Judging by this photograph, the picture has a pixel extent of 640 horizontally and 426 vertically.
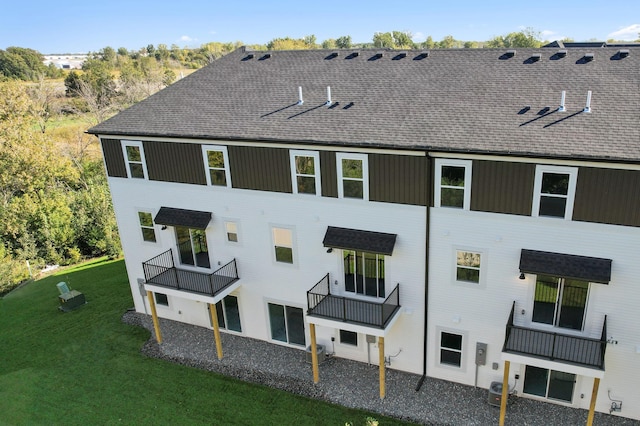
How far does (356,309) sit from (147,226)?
9603 mm

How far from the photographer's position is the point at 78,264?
27.9 meters

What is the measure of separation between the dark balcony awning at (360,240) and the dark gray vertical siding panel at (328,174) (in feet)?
4.11

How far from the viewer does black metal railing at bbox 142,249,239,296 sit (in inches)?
650

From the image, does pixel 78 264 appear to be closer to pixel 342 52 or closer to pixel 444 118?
pixel 342 52

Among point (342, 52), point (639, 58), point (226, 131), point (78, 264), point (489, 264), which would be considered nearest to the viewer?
point (489, 264)

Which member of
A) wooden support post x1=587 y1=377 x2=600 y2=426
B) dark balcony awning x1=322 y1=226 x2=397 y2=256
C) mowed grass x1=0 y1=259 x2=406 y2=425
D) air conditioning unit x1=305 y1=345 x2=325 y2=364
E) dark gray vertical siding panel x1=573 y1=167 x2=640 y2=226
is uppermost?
dark gray vertical siding panel x1=573 y1=167 x2=640 y2=226

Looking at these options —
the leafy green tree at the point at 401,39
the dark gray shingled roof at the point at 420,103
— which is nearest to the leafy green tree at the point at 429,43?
the leafy green tree at the point at 401,39

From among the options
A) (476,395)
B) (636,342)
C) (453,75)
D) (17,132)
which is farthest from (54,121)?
(636,342)

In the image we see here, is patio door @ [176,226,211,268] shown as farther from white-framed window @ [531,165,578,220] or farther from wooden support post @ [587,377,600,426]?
wooden support post @ [587,377,600,426]

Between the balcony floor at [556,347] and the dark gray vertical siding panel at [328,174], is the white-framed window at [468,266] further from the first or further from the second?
the dark gray vertical siding panel at [328,174]

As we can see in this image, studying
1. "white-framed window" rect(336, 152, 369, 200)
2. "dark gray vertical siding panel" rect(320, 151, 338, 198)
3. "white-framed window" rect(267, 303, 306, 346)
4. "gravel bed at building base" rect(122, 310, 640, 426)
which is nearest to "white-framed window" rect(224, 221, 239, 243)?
"white-framed window" rect(267, 303, 306, 346)

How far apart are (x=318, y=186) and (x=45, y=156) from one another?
24.7m

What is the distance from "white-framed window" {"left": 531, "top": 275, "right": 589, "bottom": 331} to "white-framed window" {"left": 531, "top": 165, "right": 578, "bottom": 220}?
1807 millimetres

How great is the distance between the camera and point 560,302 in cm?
1277
